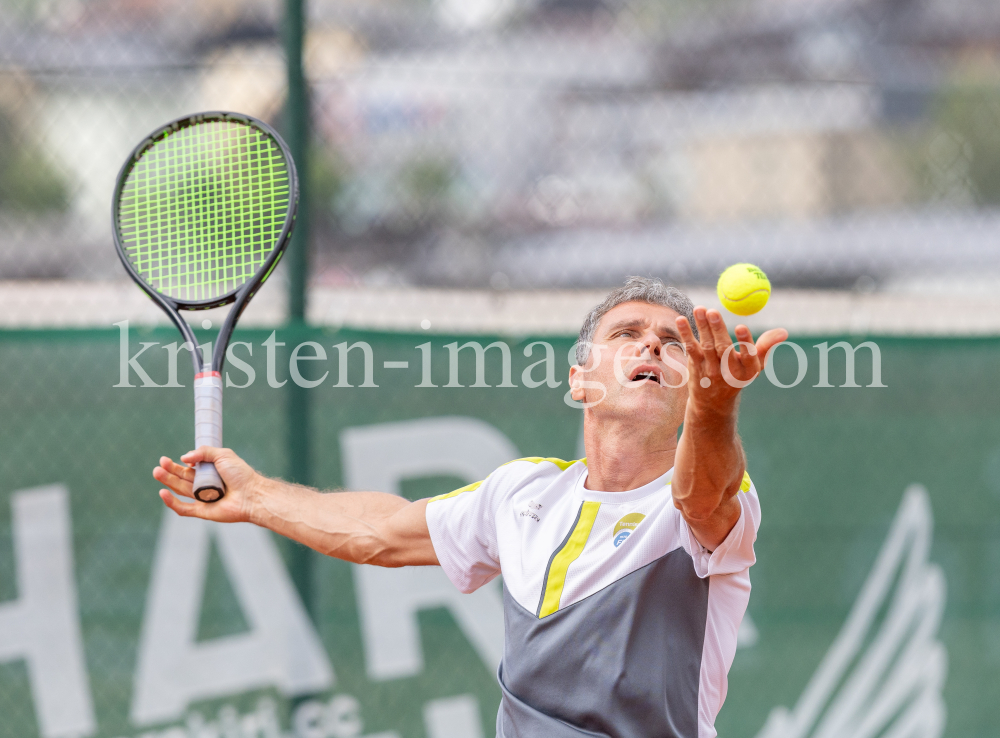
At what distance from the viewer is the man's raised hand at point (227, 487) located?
7.39 ft

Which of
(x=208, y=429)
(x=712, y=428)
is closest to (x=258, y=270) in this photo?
(x=208, y=429)

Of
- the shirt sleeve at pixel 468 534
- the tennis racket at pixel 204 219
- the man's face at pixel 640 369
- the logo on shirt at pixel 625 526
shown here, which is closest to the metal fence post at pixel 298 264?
the tennis racket at pixel 204 219

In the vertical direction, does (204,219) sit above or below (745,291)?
above

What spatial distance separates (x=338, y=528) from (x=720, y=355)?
1114 mm

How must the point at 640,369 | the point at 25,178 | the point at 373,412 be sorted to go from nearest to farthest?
the point at 640,369 → the point at 373,412 → the point at 25,178

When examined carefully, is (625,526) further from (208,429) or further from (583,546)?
(208,429)

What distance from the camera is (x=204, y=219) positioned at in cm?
298

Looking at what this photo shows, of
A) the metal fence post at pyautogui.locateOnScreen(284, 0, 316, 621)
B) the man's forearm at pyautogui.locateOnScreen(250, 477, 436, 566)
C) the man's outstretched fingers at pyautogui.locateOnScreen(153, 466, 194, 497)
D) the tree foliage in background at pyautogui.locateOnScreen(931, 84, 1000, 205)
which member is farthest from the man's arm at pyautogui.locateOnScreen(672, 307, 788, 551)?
the tree foliage in background at pyautogui.locateOnScreen(931, 84, 1000, 205)

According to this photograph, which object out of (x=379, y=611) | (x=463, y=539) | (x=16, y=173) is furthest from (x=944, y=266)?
(x=16, y=173)

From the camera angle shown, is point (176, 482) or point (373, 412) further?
point (373, 412)

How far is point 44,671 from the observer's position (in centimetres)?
359

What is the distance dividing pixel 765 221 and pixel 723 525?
356cm

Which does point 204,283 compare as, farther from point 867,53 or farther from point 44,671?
point 867,53

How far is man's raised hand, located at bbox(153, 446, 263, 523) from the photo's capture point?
2.25 m
